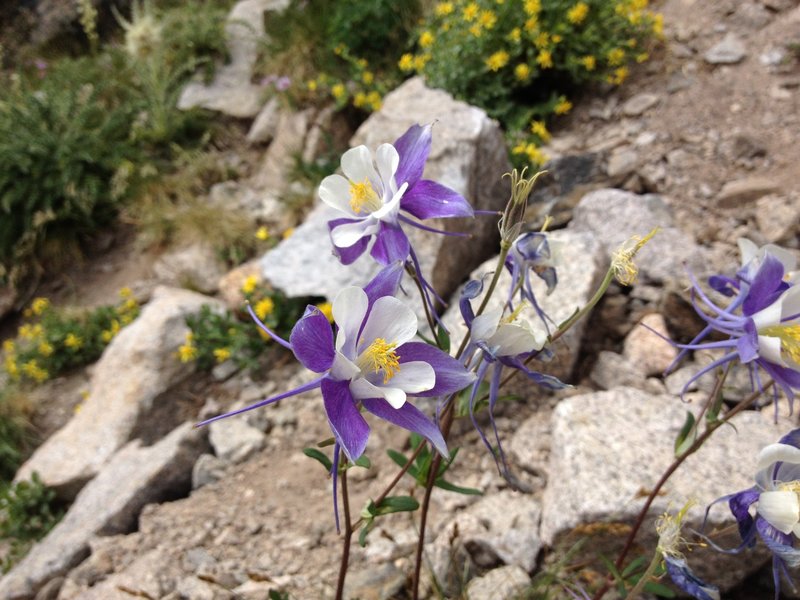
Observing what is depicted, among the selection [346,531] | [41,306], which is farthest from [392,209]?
[41,306]

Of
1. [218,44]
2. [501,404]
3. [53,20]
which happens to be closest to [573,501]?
[501,404]

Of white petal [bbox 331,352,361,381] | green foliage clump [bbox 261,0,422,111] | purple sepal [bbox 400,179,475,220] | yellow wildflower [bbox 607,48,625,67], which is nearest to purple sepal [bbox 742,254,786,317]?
purple sepal [bbox 400,179,475,220]

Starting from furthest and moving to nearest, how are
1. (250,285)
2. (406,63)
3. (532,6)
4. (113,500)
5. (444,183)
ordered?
1. (406,63)
2. (532,6)
3. (250,285)
4. (444,183)
5. (113,500)

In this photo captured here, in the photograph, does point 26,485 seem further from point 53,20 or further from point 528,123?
point 53,20

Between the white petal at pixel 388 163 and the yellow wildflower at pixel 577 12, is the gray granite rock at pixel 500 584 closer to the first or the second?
the white petal at pixel 388 163

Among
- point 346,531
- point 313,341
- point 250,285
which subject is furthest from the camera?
point 250,285

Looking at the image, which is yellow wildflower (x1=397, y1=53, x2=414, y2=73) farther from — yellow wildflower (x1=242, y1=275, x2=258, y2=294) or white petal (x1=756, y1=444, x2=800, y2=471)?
white petal (x1=756, y1=444, x2=800, y2=471)

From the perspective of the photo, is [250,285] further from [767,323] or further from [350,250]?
[767,323]

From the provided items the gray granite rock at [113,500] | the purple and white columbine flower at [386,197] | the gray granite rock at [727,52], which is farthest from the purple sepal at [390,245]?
the gray granite rock at [727,52]
